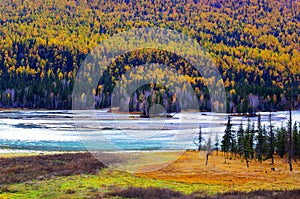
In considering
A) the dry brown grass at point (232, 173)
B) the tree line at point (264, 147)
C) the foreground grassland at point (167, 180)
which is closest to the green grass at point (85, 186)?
the foreground grassland at point (167, 180)

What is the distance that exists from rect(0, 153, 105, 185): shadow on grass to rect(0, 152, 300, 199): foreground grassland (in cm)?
7

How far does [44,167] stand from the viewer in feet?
122

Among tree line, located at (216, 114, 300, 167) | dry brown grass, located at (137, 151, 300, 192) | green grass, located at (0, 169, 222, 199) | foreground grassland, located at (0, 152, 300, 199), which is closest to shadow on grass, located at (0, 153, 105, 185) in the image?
foreground grassland, located at (0, 152, 300, 199)

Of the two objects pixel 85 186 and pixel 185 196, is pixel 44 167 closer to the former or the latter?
pixel 85 186

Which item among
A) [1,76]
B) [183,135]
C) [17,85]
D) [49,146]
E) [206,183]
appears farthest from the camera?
[1,76]

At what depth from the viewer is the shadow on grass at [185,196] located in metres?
27.1

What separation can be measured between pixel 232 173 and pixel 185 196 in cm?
1220

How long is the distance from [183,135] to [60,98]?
90616 millimetres

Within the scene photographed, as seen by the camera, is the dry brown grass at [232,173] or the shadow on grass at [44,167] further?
the dry brown grass at [232,173]

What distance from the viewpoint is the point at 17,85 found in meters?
169

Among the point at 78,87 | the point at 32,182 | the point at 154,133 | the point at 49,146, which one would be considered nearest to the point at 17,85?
Result: the point at 78,87

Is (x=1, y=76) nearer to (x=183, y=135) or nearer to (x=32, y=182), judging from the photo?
(x=183, y=135)

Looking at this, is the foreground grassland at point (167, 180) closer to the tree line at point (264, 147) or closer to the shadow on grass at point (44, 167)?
the shadow on grass at point (44, 167)

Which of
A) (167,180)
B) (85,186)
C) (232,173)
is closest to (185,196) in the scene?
(85,186)
